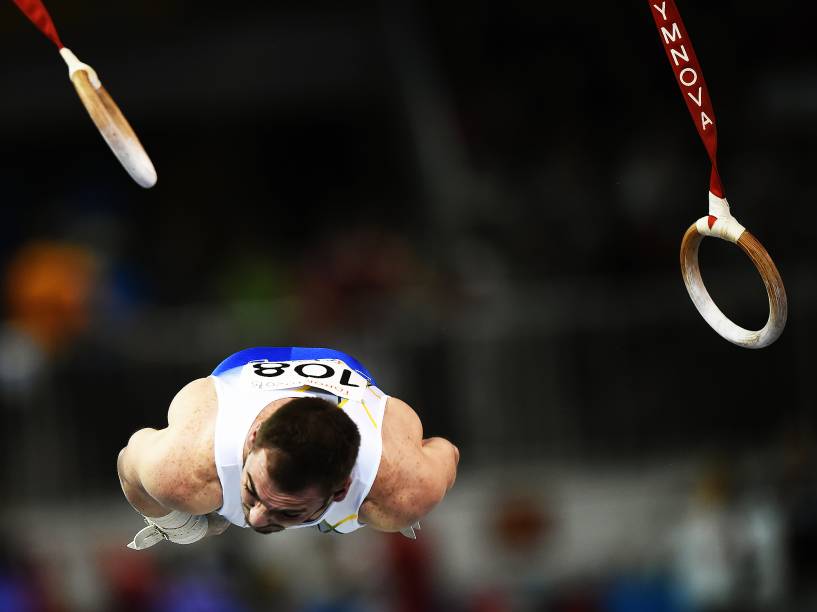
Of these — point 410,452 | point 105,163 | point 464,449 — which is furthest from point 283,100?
point 410,452

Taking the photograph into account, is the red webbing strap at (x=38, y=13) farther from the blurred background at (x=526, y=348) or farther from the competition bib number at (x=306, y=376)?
the blurred background at (x=526, y=348)

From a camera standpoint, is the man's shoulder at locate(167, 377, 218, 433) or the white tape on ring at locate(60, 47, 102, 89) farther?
the white tape on ring at locate(60, 47, 102, 89)

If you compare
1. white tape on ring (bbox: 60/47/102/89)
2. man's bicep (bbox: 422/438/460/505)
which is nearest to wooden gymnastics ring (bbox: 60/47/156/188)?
white tape on ring (bbox: 60/47/102/89)

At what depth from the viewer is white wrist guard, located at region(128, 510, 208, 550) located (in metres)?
4.91

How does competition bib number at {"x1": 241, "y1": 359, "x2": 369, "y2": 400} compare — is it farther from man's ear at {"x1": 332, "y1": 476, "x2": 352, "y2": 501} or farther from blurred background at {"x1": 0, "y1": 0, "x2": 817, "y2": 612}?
blurred background at {"x1": 0, "y1": 0, "x2": 817, "y2": 612}

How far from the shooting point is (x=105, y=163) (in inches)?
505

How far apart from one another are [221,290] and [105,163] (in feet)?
8.88

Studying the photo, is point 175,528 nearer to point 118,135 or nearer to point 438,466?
point 438,466

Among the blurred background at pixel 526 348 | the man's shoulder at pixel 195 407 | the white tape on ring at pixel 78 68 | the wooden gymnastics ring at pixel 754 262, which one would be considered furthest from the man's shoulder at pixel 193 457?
the blurred background at pixel 526 348

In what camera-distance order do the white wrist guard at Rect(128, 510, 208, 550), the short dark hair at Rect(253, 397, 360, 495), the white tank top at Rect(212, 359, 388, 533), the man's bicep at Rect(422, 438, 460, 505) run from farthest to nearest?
the white wrist guard at Rect(128, 510, 208, 550) < the man's bicep at Rect(422, 438, 460, 505) < the white tank top at Rect(212, 359, 388, 533) < the short dark hair at Rect(253, 397, 360, 495)

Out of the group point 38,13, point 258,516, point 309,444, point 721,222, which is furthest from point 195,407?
point 721,222

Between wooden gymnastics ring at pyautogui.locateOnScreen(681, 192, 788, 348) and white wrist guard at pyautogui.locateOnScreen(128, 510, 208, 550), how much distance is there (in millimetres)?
2013

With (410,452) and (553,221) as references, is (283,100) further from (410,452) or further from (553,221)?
(410,452)

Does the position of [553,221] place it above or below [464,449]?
above
